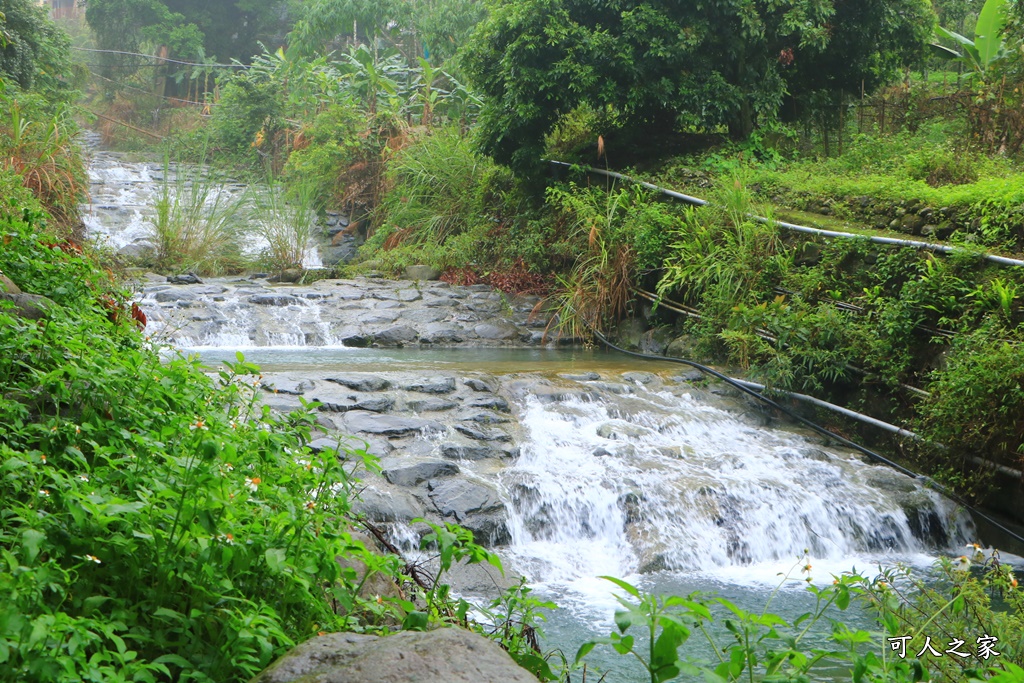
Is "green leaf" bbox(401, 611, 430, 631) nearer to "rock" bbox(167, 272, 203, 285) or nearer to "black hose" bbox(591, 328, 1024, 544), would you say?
"black hose" bbox(591, 328, 1024, 544)

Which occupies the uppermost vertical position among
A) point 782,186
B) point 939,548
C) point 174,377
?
point 782,186

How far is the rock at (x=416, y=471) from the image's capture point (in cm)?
556

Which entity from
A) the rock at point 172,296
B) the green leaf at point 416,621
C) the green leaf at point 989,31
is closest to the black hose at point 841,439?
the green leaf at point 416,621

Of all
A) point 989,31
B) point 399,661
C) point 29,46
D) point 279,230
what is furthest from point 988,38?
point 29,46

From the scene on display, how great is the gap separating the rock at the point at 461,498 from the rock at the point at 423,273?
6.56 metres

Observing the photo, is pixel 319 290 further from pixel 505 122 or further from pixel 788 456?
pixel 788 456

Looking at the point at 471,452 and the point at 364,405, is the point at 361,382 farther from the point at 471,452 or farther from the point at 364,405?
the point at 471,452

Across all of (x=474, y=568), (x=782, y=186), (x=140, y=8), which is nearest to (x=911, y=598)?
(x=474, y=568)

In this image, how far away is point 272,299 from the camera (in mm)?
10414

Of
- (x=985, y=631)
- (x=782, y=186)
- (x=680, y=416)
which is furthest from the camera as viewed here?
(x=782, y=186)

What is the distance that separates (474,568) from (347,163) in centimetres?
1145

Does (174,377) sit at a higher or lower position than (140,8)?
lower

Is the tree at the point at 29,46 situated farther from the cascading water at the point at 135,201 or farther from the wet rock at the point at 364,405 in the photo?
the wet rock at the point at 364,405

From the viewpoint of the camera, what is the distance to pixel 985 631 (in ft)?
9.77
